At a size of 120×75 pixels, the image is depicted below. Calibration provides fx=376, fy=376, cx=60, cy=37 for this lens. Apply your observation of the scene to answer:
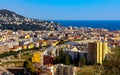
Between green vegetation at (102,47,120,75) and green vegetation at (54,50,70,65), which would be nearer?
green vegetation at (102,47,120,75)

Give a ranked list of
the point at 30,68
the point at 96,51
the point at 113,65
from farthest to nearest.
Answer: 1. the point at 96,51
2. the point at 30,68
3. the point at 113,65

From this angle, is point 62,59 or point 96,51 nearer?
point 62,59

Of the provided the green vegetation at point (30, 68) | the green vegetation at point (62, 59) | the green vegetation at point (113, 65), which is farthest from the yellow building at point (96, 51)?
the green vegetation at point (113, 65)

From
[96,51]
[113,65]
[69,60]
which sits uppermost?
[113,65]

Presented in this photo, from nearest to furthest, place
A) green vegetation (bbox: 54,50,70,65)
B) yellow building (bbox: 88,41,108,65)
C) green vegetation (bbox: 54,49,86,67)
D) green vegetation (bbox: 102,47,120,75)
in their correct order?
green vegetation (bbox: 102,47,120,75) < green vegetation (bbox: 54,49,86,67) < green vegetation (bbox: 54,50,70,65) < yellow building (bbox: 88,41,108,65)

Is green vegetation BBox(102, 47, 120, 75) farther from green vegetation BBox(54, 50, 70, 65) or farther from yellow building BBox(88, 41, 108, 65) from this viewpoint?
yellow building BBox(88, 41, 108, 65)

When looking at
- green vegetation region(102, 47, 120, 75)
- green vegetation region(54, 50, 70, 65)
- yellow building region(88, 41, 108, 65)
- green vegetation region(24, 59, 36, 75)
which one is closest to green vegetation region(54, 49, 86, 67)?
green vegetation region(54, 50, 70, 65)

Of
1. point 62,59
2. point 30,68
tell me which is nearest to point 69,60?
point 62,59

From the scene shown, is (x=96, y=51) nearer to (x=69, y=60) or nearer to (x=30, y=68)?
(x=69, y=60)

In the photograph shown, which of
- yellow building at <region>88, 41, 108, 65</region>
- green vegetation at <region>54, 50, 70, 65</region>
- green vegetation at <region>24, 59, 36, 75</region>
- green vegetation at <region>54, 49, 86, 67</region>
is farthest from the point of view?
yellow building at <region>88, 41, 108, 65</region>

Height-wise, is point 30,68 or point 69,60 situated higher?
point 30,68

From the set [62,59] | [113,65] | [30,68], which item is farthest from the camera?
[62,59]

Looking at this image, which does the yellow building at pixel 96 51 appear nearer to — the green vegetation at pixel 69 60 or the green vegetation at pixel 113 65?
the green vegetation at pixel 69 60
